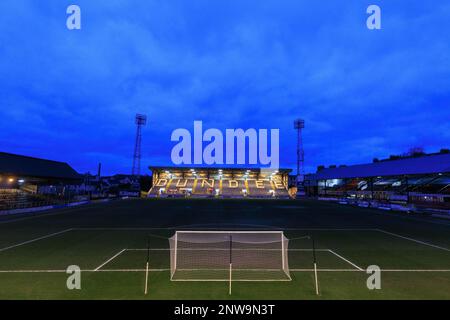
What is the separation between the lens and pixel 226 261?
35.6 ft

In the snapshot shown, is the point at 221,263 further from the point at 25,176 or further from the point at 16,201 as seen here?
the point at 25,176

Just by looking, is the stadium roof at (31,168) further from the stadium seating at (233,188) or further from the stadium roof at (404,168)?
the stadium roof at (404,168)

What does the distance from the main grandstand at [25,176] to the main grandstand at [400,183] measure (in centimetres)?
5323

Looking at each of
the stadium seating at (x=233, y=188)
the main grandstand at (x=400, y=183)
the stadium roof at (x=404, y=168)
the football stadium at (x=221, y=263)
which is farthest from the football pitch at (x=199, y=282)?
the stadium seating at (x=233, y=188)

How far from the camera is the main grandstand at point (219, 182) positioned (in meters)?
78.6

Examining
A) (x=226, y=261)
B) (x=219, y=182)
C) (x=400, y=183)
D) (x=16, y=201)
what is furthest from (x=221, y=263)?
(x=219, y=182)

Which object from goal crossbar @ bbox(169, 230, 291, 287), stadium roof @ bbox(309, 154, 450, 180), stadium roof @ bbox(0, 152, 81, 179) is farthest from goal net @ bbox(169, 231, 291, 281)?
stadium roof @ bbox(309, 154, 450, 180)

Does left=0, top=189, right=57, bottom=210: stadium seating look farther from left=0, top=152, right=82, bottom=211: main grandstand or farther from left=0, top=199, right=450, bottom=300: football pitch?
left=0, top=199, right=450, bottom=300: football pitch

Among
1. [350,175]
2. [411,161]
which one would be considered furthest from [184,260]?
[350,175]

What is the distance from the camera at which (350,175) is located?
7456 centimetres
